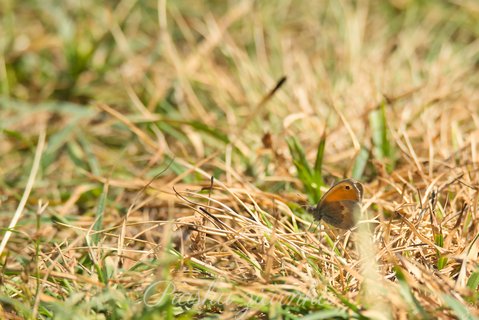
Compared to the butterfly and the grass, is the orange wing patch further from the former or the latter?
the grass

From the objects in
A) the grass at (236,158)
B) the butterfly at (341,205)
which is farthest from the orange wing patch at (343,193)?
the grass at (236,158)

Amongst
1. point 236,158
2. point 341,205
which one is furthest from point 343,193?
point 236,158

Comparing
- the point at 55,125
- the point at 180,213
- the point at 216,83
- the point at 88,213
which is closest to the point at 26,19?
the point at 55,125

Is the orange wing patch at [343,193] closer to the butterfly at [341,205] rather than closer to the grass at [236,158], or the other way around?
the butterfly at [341,205]

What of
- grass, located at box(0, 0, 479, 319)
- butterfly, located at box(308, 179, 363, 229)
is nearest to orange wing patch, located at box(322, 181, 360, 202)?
butterfly, located at box(308, 179, 363, 229)

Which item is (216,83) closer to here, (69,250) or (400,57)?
(400,57)
